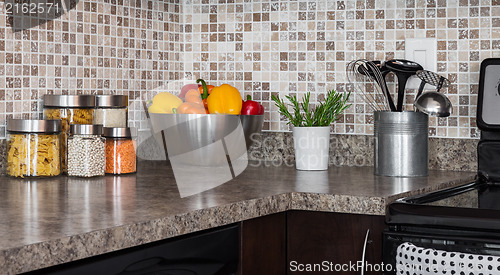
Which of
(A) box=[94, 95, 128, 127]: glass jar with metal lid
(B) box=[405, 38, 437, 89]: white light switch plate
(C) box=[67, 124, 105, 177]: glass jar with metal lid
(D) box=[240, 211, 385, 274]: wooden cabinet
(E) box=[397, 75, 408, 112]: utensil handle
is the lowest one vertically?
(D) box=[240, 211, 385, 274]: wooden cabinet

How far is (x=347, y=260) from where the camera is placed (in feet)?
4.48

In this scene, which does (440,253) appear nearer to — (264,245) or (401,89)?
(264,245)

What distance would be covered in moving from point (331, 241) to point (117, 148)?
583 mm

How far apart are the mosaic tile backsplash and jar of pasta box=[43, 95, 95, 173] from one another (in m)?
0.05

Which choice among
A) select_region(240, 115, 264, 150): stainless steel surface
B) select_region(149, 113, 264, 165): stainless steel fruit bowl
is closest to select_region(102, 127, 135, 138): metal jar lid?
select_region(149, 113, 264, 165): stainless steel fruit bowl

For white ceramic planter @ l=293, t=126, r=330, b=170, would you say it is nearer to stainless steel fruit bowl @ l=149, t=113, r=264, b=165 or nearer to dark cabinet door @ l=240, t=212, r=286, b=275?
stainless steel fruit bowl @ l=149, t=113, r=264, b=165

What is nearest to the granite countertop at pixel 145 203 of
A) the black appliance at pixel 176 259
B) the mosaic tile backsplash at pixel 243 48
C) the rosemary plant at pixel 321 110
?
the black appliance at pixel 176 259

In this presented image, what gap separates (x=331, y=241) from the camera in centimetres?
137

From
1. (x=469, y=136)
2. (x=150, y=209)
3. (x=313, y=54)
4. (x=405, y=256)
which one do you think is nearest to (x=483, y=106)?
(x=469, y=136)

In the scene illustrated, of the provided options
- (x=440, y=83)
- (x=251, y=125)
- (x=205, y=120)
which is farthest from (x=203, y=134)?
(x=440, y=83)

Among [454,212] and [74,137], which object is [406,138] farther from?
[74,137]

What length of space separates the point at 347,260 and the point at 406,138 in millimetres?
435

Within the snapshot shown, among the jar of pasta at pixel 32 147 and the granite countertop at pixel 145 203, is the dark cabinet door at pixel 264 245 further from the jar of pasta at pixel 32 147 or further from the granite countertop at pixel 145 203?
the jar of pasta at pixel 32 147

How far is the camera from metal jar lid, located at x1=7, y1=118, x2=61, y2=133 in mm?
1490
